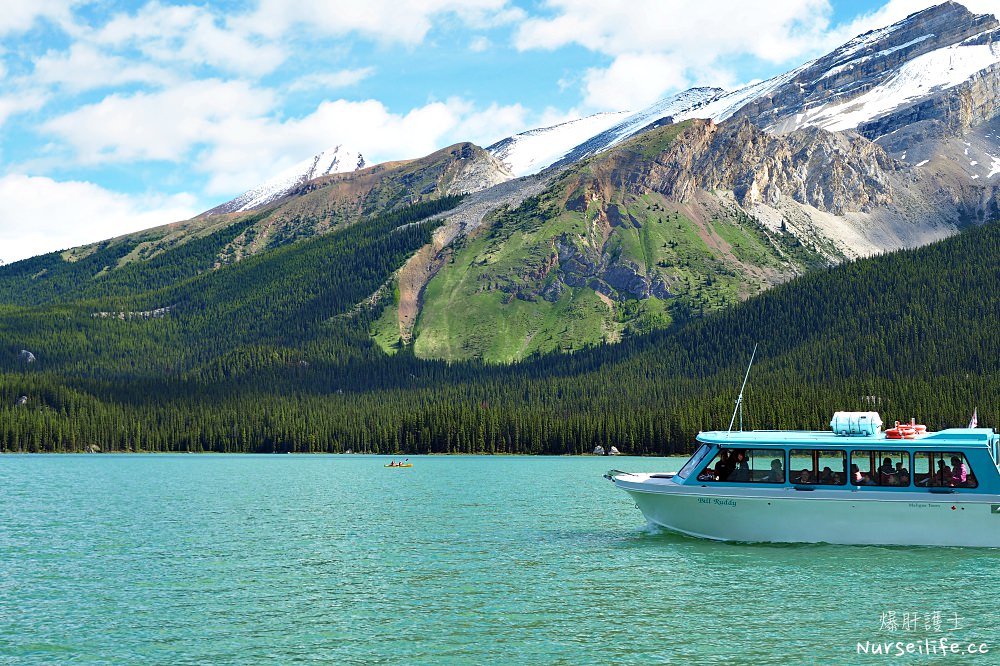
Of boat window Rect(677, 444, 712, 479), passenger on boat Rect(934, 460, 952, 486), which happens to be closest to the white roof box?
passenger on boat Rect(934, 460, 952, 486)

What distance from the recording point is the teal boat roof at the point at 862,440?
5472 cm

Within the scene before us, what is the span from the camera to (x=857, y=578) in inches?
1957

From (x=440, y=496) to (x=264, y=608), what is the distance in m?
58.1

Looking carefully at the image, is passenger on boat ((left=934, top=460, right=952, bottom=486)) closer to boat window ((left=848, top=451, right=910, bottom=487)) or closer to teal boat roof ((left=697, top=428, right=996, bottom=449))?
teal boat roof ((left=697, top=428, right=996, bottom=449))

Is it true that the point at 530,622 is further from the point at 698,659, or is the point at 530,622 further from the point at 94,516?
the point at 94,516

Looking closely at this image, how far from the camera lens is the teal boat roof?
54.7m

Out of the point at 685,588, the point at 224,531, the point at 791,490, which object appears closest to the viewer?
the point at 685,588

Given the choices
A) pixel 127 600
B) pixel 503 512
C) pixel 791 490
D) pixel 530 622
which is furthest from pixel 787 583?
pixel 503 512

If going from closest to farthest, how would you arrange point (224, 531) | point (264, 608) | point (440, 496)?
point (264, 608)
point (224, 531)
point (440, 496)

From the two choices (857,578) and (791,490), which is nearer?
(857,578)

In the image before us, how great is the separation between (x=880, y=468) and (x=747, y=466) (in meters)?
6.78

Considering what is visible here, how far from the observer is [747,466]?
56.8m
